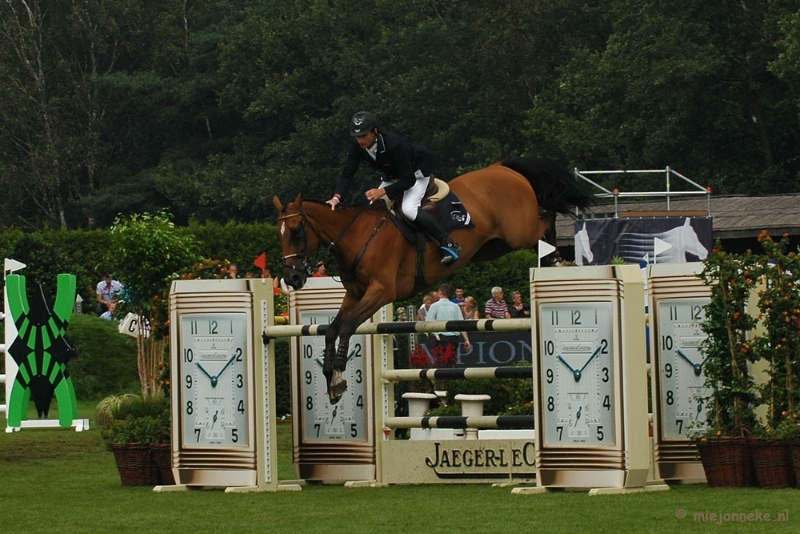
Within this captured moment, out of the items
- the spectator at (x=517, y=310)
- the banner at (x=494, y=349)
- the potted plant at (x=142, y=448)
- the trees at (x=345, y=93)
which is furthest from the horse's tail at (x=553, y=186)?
the trees at (x=345, y=93)

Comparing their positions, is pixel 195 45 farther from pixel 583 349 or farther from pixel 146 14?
pixel 583 349

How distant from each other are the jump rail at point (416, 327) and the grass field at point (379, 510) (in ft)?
3.22

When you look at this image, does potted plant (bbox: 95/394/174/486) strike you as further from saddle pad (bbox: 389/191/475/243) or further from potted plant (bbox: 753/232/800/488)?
potted plant (bbox: 753/232/800/488)

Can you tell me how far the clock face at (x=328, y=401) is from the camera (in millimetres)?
9617

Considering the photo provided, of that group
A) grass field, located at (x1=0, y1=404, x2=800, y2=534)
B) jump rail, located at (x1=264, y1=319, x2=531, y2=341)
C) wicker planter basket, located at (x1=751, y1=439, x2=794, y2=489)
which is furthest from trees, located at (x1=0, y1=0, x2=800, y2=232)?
grass field, located at (x1=0, y1=404, x2=800, y2=534)

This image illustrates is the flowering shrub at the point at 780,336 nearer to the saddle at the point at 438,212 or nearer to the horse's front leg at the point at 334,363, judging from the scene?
the saddle at the point at 438,212

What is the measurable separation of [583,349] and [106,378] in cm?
1275

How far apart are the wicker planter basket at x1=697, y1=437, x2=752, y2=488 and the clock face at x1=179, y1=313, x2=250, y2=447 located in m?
2.92

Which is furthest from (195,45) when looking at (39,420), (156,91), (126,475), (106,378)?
(126,475)

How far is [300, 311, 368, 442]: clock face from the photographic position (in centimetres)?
962

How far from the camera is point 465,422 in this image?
358 inches

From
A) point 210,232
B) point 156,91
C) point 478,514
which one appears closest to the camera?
point 478,514

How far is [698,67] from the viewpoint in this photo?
34438 mm

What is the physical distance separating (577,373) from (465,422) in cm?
108
